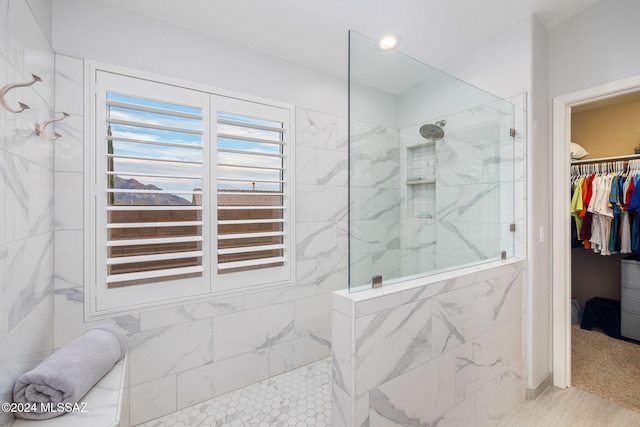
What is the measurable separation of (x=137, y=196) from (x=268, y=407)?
152 centimetres

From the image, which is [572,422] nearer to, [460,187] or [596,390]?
[596,390]

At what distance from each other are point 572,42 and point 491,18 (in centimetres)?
60

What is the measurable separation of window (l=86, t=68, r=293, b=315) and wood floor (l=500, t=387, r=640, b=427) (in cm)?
176

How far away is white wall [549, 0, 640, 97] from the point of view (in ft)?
5.38

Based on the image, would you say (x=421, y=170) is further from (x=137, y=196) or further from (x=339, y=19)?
(x=137, y=196)

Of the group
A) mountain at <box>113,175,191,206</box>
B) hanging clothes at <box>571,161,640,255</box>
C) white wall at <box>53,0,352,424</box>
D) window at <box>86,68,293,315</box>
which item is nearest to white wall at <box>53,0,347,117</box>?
white wall at <box>53,0,352,424</box>

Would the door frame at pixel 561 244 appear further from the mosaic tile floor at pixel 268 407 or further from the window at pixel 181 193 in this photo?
the window at pixel 181 193

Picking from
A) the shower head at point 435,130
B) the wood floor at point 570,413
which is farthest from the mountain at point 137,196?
the wood floor at point 570,413

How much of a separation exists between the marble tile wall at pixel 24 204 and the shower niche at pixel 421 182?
5.75ft

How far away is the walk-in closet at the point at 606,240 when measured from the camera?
2346 millimetres

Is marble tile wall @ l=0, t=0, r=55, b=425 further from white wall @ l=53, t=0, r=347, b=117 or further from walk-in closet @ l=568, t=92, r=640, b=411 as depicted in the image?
walk-in closet @ l=568, t=92, r=640, b=411

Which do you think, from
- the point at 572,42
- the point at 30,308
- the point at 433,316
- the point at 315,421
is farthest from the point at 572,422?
the point at 30,308

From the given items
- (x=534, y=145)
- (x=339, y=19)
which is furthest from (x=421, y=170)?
(x=339, y=19)

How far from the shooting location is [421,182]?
169 centimetres
